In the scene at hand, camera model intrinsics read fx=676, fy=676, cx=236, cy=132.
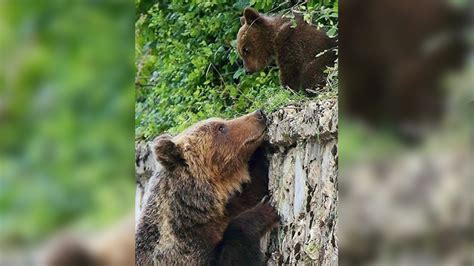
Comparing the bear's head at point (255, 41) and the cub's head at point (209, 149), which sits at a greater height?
the bear's head at point (255, 41)

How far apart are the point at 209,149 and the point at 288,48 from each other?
0.46 meters

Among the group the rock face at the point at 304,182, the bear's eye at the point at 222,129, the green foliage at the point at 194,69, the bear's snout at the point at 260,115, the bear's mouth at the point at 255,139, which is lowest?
the rock face at the point at 304,182

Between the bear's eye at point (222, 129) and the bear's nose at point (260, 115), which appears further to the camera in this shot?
the bear's eye at point (222, 129)

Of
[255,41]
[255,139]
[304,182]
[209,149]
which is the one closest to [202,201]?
[209,149]

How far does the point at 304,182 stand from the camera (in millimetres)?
1905

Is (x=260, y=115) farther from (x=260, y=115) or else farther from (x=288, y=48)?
(x=288, y=48)
